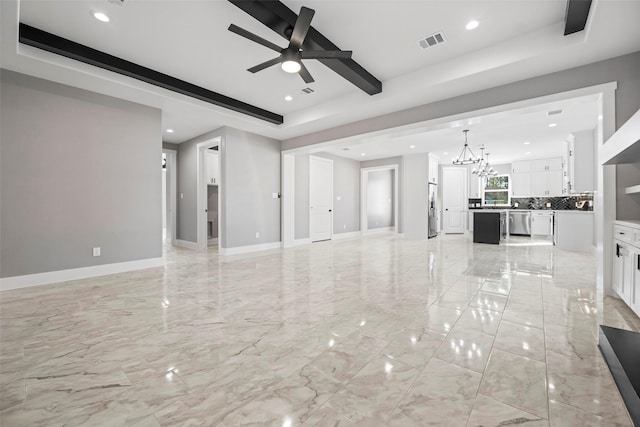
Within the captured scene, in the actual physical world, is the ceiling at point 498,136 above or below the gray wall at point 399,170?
above

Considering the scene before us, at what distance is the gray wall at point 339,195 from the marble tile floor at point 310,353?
13.3 feet

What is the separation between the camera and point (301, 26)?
94.5 inches

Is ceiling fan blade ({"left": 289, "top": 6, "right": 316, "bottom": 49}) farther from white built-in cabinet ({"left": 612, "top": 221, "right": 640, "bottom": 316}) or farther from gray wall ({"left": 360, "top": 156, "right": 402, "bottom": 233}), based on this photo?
gray wall ({"left": 360, "top": 156, "right": 402, "bottom": 233})

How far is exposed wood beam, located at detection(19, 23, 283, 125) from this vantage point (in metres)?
3.02

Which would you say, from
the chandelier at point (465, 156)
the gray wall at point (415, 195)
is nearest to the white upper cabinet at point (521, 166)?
the chandelier at point (465, 156)

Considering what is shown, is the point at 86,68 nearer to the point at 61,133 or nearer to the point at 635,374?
the point at 61,133

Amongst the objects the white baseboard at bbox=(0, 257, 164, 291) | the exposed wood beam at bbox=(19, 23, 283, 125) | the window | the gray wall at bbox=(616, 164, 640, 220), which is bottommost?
the white baseboard at bbox=(0, 257, 164, 291)

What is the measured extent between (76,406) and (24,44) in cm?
393

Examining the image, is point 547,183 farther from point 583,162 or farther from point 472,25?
point 472,25

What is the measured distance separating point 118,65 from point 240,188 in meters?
3.08

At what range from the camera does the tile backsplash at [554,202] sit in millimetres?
6695

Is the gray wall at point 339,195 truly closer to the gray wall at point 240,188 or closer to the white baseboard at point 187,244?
the gray wall at point 240,188

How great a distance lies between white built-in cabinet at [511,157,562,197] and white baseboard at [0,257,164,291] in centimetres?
1133

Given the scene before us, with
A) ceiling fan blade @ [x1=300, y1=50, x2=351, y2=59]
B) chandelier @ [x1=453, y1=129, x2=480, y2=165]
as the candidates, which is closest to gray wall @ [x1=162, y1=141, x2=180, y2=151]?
ceiling fan blade @ [x1=300, y1=50, x2=351, y2=59]
